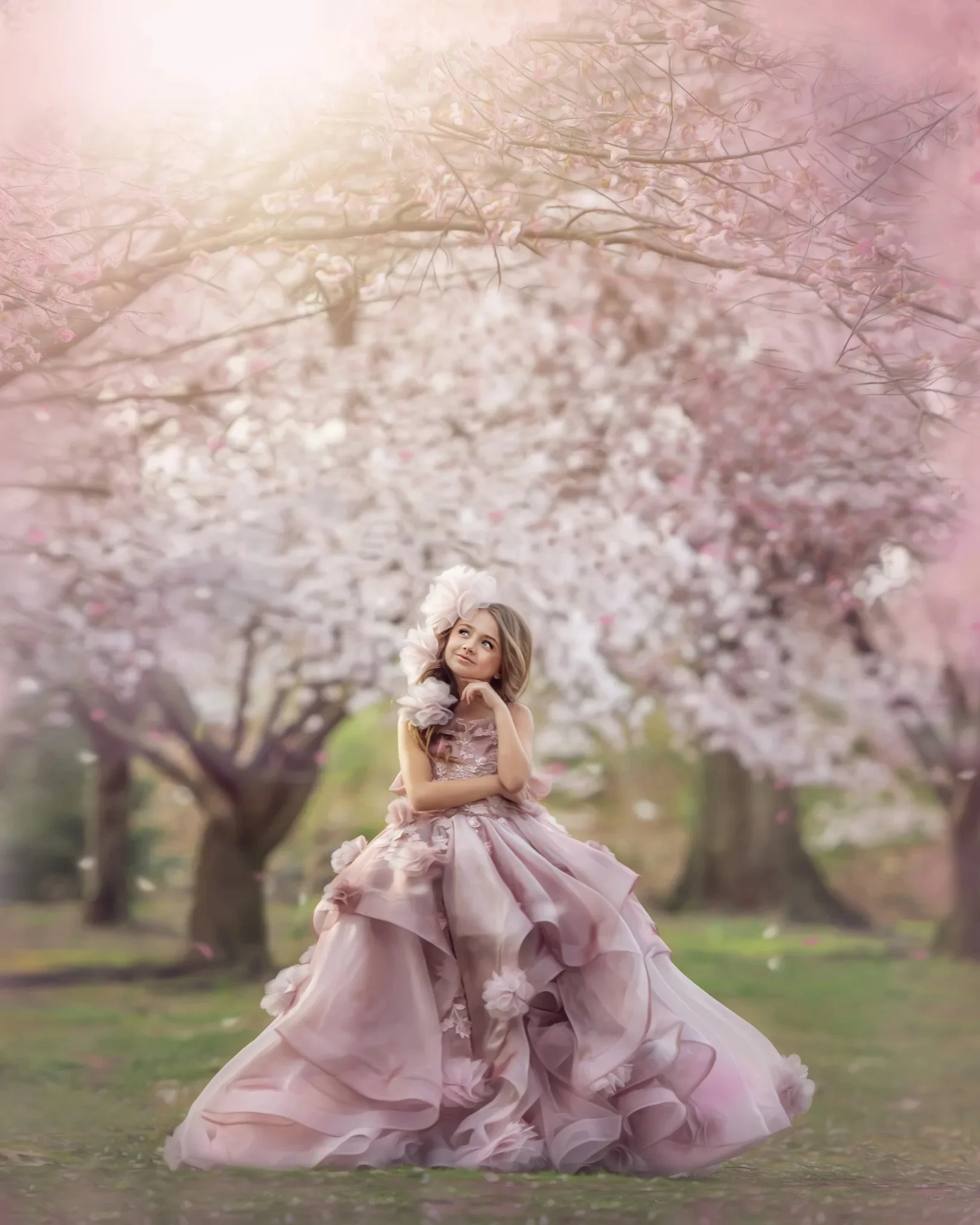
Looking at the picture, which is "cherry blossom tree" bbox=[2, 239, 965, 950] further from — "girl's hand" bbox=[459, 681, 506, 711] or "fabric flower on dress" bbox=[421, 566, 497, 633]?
"girl's hand" bbox=[459, 681, 506, 711]

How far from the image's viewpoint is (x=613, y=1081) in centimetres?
358

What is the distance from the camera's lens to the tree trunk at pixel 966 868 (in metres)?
7.99

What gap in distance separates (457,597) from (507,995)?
1155 mm

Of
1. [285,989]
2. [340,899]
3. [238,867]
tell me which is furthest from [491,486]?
[285,989]

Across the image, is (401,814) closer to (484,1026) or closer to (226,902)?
(484,1026)

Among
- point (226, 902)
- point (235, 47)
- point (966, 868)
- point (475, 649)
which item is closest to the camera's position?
point (475, 649)

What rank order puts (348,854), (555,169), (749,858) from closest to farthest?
(348,854)
(555,169)
(749,858)

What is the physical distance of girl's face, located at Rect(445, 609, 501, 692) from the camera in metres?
4.04

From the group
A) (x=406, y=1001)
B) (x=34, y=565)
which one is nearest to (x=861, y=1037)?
(x=406, y=1001)

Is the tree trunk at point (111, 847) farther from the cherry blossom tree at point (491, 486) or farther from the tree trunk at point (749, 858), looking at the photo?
the tree trunk at point (749, 858)

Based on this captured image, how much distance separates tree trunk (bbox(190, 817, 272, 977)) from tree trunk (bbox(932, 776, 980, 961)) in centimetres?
398

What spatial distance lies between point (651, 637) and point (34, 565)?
3436 mm

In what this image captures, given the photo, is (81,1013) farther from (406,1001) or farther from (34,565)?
(406,1001)

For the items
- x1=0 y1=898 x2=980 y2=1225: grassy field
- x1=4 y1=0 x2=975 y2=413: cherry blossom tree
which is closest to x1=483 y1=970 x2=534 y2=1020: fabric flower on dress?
x1=0 y1=898 x2=980 y2=1225: grassy field
